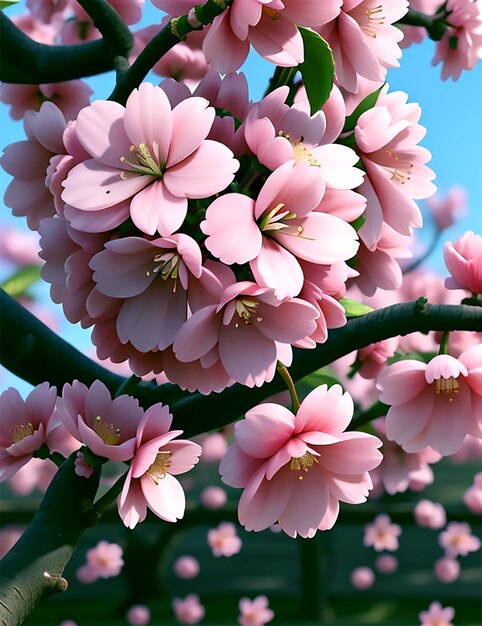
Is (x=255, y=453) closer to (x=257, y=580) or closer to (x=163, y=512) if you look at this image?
(x=163, y=512)

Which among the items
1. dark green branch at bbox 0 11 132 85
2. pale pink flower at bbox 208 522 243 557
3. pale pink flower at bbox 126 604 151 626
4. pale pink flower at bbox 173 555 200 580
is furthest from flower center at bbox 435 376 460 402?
pale pink flower at bbox 173 555 200 580

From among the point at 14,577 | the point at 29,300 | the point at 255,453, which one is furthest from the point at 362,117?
the point at 29,300

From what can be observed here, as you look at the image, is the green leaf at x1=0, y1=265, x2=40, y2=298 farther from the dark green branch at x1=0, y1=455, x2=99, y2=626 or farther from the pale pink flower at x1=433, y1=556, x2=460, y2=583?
the pale pink flower at x1=433, y1=556, x2=460, y2=583

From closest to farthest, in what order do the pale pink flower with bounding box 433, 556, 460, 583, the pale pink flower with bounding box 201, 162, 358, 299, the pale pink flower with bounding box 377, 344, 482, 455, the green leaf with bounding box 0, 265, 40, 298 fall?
1. the pale pink flower with bounding box 201, 162, 358, 299
2. the pale pink flower with bounding box 377, 344, 482, 455
3. the green leaf with bounding box 0, 265, 40, 298
4. the pale pink flower with bounding box 433, 556, 460, 583

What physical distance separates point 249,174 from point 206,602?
4835 mm

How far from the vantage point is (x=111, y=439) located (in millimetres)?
908

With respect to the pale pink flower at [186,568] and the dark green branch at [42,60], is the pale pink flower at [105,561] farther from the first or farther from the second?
the dark green branch at [42,60]

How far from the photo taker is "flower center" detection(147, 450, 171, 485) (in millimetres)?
875

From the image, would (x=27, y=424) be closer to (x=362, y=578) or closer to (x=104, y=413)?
(x=104, y=413)

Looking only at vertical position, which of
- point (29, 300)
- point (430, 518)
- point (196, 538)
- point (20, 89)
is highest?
point (20, 89)

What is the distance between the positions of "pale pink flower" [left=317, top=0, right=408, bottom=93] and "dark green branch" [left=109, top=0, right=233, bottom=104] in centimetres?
16

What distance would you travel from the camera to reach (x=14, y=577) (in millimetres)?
994

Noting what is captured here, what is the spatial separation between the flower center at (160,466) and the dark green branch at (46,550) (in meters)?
0.19

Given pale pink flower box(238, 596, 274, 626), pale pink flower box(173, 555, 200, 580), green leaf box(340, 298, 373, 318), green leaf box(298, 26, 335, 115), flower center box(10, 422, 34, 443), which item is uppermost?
green leaf box(298, 26, 335, 115)
